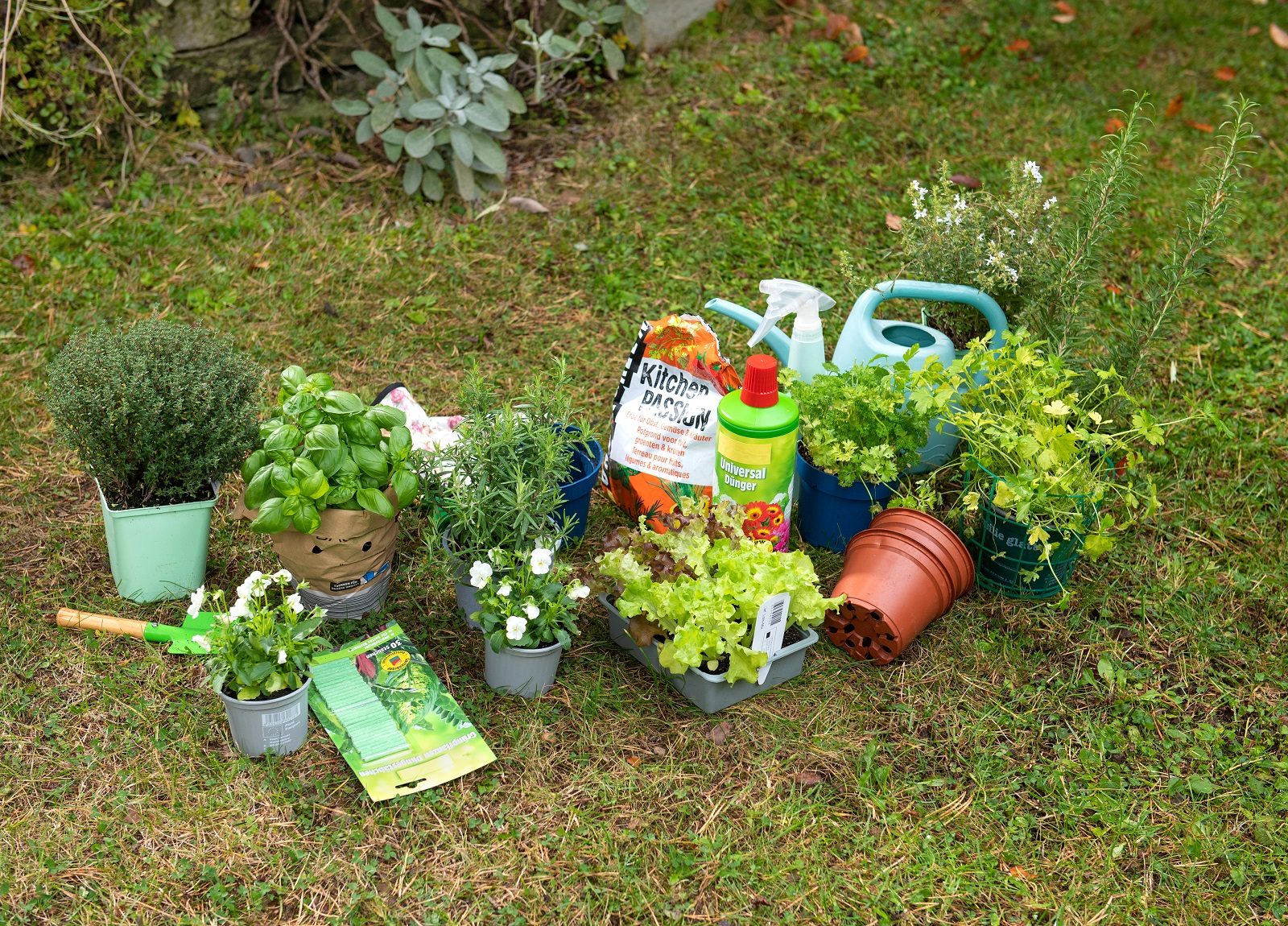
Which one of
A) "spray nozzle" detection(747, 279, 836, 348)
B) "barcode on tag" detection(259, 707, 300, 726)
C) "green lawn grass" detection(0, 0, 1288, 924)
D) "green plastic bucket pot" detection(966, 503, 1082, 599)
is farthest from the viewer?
"spray nozzle" detection(747, 279, 836, 348)

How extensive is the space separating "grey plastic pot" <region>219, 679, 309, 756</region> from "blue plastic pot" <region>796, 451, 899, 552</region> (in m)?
1.33

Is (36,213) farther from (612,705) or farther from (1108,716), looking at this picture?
(1108,716)

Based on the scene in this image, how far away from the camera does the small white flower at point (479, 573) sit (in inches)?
93.9

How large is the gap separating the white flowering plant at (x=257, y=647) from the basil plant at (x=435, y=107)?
2.29 meters

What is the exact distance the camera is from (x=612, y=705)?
99.6 inches

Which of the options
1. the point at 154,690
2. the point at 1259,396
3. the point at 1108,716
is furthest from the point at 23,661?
the point at 1259,396

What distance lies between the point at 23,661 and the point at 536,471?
1.22 meters

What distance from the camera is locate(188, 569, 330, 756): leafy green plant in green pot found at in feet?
7.38

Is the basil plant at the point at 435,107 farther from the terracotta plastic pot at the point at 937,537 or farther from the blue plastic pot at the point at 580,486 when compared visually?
the terracotta plastic pot at the point at 937,537

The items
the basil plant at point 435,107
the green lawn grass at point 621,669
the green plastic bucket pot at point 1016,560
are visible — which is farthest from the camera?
the basil plant at point 435,107

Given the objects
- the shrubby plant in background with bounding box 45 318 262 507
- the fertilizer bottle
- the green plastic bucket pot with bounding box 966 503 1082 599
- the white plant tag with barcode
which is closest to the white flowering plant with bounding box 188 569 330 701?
the shrubby plant in background with bounding box 45 318 262 507

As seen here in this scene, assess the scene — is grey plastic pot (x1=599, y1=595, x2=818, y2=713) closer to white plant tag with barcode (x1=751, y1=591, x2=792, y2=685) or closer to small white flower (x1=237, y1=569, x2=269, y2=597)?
white plant tag with barcode (x1=751, y1=591, x2=792, y2=685)

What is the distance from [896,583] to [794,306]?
834mm

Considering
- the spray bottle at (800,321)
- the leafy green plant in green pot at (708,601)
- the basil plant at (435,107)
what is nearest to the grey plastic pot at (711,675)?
the leafy green plant in green pot at (708,601)
